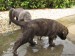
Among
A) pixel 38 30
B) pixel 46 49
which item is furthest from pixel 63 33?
pixel 38 30

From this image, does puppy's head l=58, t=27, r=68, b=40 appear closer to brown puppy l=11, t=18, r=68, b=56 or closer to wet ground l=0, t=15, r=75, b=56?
brown puppy l=11, t=18, r=68, b=56

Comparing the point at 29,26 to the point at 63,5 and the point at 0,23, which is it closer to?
the point at 0,23

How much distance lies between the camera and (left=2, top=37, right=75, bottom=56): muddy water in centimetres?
Result: 605

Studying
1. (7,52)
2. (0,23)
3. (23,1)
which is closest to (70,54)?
(7,52)

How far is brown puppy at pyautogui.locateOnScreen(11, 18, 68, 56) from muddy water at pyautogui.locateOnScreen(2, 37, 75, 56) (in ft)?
0.66

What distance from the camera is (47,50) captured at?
6320mm

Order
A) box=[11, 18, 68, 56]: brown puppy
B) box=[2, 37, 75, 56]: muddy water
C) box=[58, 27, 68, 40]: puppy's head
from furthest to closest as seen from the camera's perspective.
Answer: box=[58, 27, 68, 40]: puppy's head → box=[2, 37, 75, 56]: muddy water → box=[11, 18, 68, 56]: brown puppy

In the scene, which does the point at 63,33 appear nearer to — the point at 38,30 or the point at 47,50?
the point at 47,50

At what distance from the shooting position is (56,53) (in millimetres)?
6105

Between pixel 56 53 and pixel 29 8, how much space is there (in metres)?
7.47

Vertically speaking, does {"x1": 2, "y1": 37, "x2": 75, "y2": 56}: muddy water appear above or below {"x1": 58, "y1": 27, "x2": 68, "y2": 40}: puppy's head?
below

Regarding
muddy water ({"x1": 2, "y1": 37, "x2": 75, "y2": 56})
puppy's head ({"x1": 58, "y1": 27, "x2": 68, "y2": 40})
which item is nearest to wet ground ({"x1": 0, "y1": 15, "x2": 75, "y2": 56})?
muddy water ({"x1": 2, "y1": 37, "x2": 75, "y2": 56})

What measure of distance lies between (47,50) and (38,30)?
72cm

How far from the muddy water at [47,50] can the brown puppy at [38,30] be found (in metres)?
0.20
